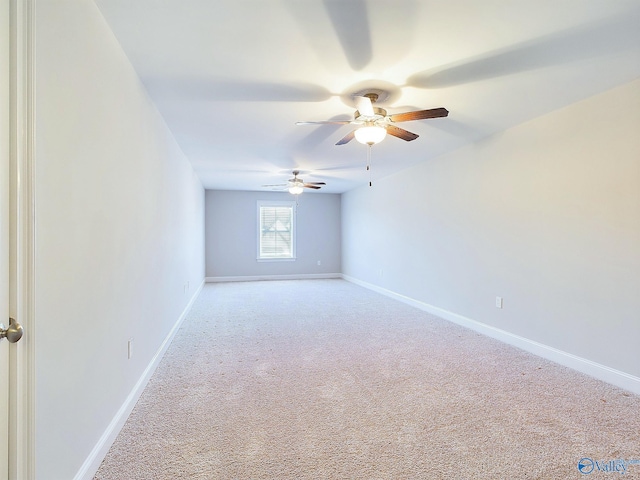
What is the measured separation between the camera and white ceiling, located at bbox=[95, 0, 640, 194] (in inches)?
66.4

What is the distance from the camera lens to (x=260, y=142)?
13.0ft

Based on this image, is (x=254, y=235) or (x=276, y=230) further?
(x=276, y=230)

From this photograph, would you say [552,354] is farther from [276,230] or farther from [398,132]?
[276,230]

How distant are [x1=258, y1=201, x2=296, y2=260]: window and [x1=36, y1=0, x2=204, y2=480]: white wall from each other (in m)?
5.51

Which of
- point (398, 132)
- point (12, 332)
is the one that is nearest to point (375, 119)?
point (398, 132)

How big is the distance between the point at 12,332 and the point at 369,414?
1845 millimetres

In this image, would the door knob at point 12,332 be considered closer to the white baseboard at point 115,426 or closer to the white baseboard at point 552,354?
the white baseboard at point 115,426

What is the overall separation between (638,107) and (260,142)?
135 inches

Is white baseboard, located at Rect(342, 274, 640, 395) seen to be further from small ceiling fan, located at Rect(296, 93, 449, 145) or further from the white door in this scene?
the white door

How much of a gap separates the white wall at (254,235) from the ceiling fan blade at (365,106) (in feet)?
18.8

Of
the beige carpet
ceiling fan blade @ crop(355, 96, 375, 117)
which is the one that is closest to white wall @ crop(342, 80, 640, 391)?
the beige carpet

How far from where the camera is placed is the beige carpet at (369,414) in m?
1.62

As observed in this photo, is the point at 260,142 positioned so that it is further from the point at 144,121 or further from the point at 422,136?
the point at 422,136

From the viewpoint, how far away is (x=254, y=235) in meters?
8.03
